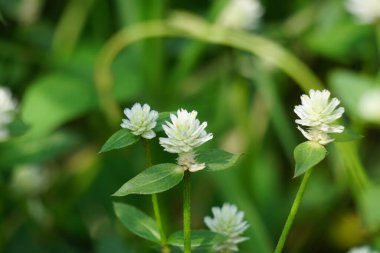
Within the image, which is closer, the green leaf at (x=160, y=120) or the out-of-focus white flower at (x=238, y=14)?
the green leaf at (x=160, y=120)

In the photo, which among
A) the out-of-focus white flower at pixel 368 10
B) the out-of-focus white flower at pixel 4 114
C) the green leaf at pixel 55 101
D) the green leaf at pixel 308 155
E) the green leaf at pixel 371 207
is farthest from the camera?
the out-of-focus white flower at pixel 368 10

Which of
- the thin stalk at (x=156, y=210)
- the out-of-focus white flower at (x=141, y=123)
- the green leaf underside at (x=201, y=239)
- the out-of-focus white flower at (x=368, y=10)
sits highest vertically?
the out-of-focus white flower at (x=368, y=10)

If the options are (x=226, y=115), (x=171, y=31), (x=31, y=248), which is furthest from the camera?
(x=226, y=115)

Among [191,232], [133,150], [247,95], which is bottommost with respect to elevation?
[191,232]

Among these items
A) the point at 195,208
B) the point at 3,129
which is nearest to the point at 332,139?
the point at 3,129

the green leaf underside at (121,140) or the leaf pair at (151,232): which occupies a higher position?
the green leaf underside at (121,140)

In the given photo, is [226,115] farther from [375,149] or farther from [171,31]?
[375,149]

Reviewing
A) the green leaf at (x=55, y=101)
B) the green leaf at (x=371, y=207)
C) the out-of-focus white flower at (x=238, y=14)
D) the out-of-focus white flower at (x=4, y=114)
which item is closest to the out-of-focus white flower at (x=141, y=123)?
the out-of-focus white flower at (x=4, y=114)

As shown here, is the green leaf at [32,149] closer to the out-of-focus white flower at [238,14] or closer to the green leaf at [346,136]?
the out-of-focus white flower at [238,14]
